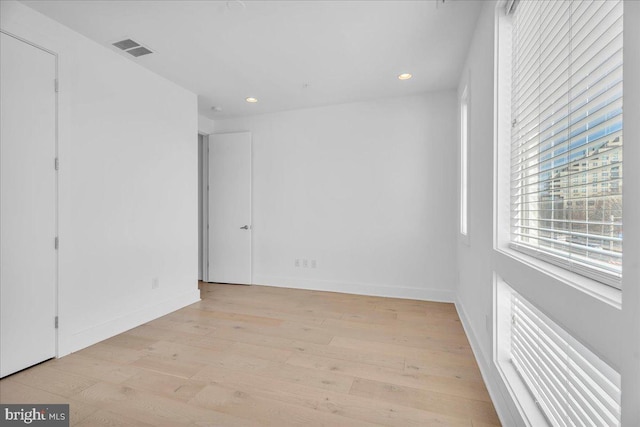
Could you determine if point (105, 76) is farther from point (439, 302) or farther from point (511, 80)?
point (439, 302)

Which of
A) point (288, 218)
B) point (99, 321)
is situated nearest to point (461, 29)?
point (288, 218)

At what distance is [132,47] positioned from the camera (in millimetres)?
2715

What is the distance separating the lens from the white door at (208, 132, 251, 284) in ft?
15.3

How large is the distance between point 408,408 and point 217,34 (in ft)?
10.2

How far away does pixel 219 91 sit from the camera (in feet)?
12.2

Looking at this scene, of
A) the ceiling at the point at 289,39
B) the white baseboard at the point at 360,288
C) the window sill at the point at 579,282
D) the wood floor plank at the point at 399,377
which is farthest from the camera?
the white baseboard at the point at 360,288

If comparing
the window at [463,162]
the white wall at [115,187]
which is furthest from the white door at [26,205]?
the window at [463,162]

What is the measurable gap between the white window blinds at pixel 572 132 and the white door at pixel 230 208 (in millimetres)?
3786

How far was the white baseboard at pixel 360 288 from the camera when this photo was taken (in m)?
3.80

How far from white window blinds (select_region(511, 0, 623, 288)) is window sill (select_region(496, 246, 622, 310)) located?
0.08 feet

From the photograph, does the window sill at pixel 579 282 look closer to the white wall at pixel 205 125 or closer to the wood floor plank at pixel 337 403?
the wood floor plank at pixel 337 403

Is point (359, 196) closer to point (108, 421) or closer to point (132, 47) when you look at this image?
point (132, 47)

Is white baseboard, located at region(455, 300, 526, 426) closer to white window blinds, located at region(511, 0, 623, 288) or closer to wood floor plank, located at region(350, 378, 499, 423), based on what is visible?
wood floor plank, located at region(350, 378, 499, 423)

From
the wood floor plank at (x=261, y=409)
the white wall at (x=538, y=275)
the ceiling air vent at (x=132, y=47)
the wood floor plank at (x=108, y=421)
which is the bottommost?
the wood floor plank at (x=108, y=421)
